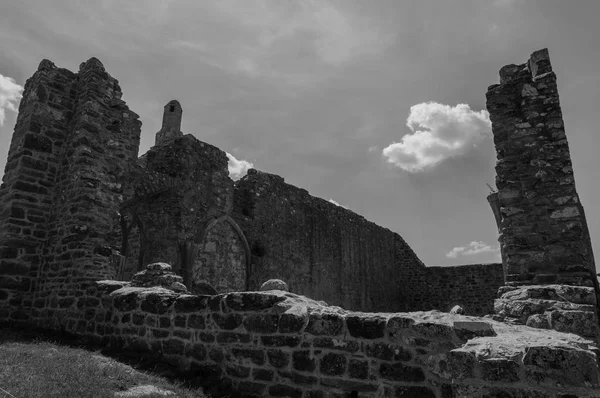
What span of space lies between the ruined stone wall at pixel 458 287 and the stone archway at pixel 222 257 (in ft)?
42.8

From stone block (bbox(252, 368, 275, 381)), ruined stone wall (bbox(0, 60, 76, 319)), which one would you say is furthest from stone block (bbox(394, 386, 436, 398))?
ruined stone wall (bbox(0, 60, 76, 319))

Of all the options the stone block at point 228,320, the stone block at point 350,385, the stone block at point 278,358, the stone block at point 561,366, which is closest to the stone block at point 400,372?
the stone block at point 350,385

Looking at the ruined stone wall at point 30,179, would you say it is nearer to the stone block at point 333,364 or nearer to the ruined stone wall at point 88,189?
the ruined stone wall at point 88,189

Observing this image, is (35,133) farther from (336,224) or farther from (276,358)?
(336,224)

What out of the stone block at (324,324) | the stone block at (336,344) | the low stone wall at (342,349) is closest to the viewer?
the low stone wall at (342,349)

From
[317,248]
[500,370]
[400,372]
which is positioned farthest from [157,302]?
[317,248]

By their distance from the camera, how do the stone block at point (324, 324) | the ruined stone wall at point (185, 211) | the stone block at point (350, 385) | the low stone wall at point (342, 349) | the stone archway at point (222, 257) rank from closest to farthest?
the low stone wall at point (342, 349) → the stone block at point (350, 385) → the stone block at point (324, 324) → the ruined stone wall at point (185, 211) → the stone archway at point (222, 257)

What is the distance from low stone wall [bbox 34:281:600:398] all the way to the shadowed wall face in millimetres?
2843

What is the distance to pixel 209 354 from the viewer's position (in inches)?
197

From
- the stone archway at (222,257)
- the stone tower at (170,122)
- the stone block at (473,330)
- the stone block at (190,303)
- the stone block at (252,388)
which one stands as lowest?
the stone block at (252,388)

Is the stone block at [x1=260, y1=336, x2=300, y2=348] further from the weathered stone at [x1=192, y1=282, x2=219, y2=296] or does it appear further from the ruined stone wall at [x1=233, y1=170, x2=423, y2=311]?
the ruined stone wall at [x1=233, y1=170, x2=423, y2=311]

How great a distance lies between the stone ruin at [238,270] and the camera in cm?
357

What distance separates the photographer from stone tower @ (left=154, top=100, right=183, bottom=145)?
1002 inches

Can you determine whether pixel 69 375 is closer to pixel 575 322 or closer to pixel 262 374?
pixel 262 374
